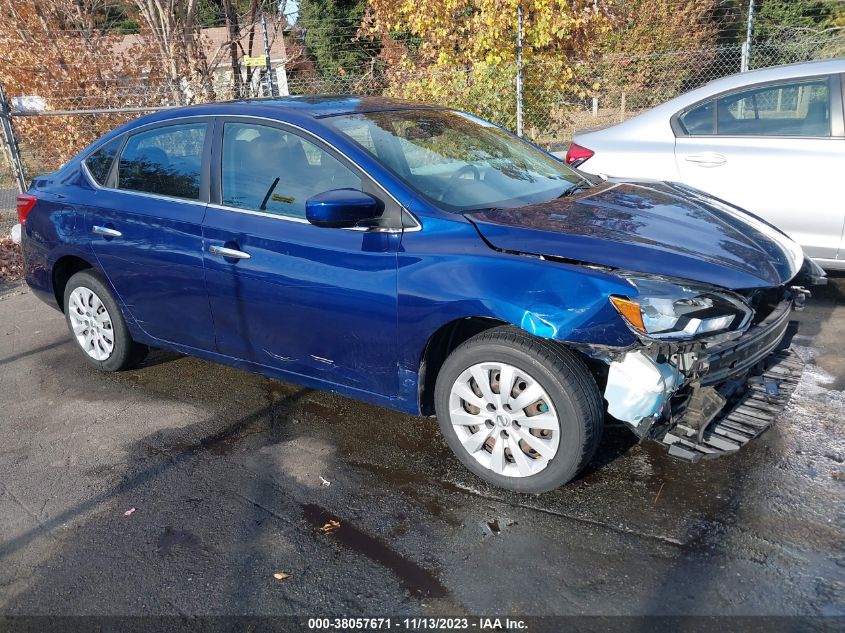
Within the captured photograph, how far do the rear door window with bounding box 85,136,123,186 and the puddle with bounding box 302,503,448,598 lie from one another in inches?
105

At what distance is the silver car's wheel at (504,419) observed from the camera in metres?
3.06

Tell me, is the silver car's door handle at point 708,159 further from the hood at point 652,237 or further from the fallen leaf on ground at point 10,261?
the fallen leaf on ground at point 10,261

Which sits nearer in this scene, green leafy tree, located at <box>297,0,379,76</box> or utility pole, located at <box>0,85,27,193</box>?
utility pole, located at <box>0,85,27,193</box>

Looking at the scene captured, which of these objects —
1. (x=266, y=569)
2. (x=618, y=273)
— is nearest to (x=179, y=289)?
(x=266, y=569)

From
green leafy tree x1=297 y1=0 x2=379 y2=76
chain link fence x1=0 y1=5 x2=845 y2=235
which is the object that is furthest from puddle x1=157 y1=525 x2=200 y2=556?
green leafy tree x1=297 y1=0 x2=379 y2=76

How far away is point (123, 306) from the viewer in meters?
4.58

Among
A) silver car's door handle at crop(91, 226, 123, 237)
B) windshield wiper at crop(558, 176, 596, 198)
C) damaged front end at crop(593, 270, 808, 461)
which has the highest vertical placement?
windshield wiper at crop(558, 176, 596, 198)

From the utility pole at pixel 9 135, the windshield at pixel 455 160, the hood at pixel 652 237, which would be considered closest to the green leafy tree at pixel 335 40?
the utility pole at pixel 9 135

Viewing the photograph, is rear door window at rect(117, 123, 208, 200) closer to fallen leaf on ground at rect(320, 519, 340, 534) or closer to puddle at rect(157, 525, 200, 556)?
puddle at rect(157, 525, 200, 556)

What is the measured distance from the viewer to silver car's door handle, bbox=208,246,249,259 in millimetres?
3771

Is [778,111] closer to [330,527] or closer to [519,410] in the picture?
[519,410]

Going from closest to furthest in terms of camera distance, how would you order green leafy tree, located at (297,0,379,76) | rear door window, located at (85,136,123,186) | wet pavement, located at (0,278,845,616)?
wet pavement, located at (0,278,845,616) < rear door window, located at (85,136,123,186) < green leafy tree, located at (297,0,379,76)

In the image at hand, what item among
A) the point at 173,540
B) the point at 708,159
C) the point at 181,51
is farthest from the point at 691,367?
the point at 181,51

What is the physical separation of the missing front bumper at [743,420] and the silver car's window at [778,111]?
2425 mm
